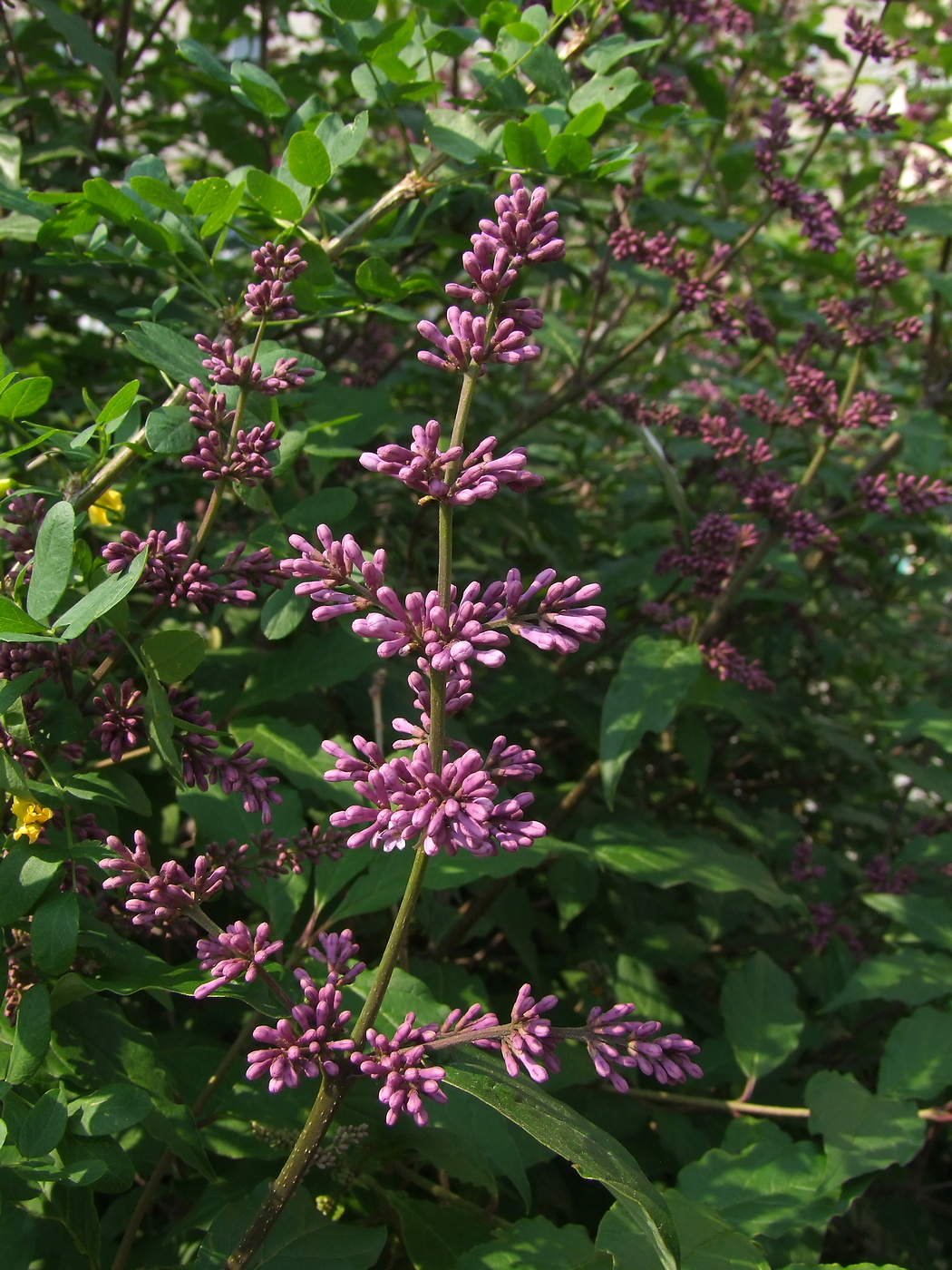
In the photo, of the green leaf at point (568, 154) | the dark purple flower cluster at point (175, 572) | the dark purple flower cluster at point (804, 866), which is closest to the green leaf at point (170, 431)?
the dark purple flower cluster at point (175, 572)

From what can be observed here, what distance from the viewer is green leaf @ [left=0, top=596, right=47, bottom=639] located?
4.69ft

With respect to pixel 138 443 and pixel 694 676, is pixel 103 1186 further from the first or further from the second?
pixel 694 676

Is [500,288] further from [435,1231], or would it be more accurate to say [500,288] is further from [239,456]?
[435,1231]

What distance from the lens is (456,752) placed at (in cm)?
153

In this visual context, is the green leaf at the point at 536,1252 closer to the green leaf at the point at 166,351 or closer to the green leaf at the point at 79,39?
the green leaf at the point at 166,351

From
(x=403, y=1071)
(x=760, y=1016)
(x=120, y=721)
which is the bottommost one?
(x=760, y=1016)

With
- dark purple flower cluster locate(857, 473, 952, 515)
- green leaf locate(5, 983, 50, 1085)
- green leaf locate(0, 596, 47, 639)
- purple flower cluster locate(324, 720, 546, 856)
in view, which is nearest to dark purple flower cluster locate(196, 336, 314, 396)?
green leaf locate(0, 596, 47, 639)

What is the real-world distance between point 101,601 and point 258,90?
4.67 ft

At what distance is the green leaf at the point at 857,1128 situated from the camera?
2.15 metres

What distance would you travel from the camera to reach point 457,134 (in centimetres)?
225

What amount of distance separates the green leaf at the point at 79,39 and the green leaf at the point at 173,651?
1.72 metres

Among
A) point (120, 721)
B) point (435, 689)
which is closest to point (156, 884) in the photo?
point (120, 721)

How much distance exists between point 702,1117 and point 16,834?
2341 mm

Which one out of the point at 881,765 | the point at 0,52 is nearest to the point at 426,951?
the point at 881,765
